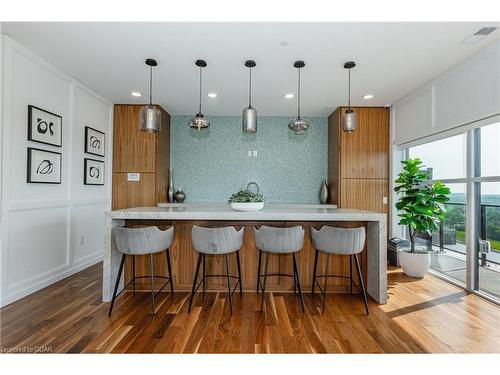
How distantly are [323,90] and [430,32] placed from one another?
1.48 metres

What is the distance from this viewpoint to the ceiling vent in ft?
7.39

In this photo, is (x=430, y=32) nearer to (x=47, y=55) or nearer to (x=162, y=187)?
(x=47, y=55)

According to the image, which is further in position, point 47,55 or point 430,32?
point 47,55

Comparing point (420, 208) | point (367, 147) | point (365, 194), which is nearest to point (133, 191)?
point (365, 194)

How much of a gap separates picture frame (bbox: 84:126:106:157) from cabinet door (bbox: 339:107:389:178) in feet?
13.1

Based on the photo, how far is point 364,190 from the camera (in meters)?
4.39

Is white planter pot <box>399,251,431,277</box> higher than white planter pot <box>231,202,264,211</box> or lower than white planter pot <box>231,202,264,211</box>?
lower

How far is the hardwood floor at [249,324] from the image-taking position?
1915mm

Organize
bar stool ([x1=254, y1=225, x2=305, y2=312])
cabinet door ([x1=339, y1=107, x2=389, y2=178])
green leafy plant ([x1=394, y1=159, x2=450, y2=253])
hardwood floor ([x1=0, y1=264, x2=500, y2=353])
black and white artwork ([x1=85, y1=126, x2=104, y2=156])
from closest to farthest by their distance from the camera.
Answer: hardwood floor ([x1=0, y1=264, x2=500, y2=353]), bar stool ([x1=254, y1=225, x2=305, y2=312]), green leafy plant ([x1=394, y1=159, x2=450, y2=253]), black and white artwork ([x1=85, y1=126, x2=104, y2=156]), cabinet door ([x1=339, y1=107, x2=389, y2=178])

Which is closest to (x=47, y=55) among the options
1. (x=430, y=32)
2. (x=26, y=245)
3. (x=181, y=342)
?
(x=26, y=245)

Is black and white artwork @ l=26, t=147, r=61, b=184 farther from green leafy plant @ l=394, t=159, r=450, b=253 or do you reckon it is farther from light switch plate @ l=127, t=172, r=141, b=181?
green leafy plant @ l=394, t=159, r=450, b=253

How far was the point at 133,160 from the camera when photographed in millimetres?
4398

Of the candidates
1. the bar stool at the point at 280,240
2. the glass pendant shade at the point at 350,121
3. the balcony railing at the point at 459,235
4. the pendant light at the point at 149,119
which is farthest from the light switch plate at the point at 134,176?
the balcony railing at the point at 459,235

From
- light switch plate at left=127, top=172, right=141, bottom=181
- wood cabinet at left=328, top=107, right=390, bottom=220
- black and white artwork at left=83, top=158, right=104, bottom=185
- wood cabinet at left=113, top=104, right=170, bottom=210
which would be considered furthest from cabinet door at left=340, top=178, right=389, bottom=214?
black and white artwork at left=83, top=158, right=104, bottom=185
